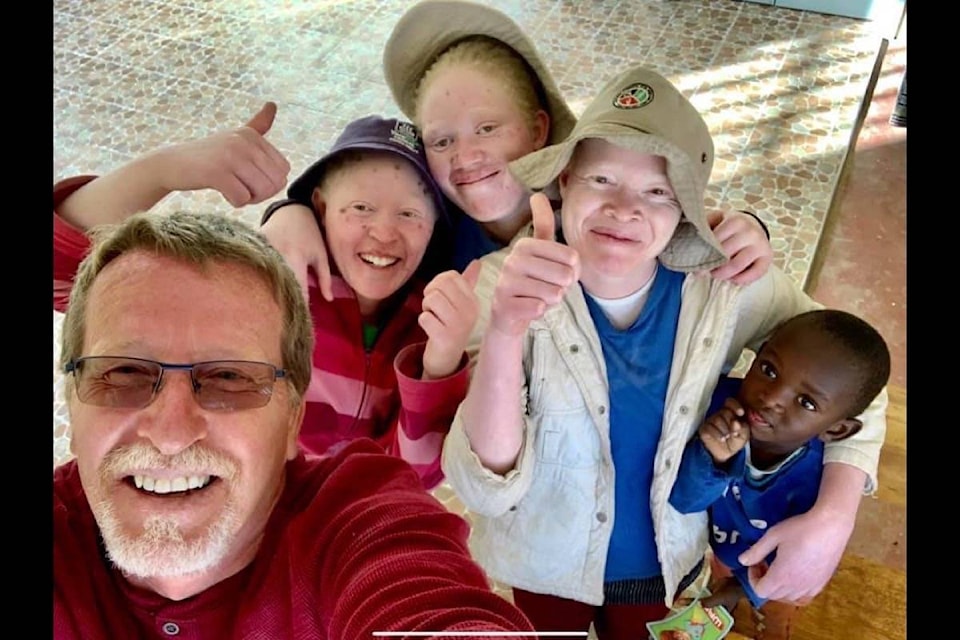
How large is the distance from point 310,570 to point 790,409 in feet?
1.85

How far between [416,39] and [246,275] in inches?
19.7

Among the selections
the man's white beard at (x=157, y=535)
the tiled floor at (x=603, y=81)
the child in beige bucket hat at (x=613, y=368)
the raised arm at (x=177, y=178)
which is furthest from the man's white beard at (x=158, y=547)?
the tiled floor at (x=603, y=81)

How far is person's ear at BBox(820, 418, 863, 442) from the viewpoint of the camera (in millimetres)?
939

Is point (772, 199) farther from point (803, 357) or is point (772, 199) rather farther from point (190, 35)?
point (190, 35)

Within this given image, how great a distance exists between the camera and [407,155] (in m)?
1.01

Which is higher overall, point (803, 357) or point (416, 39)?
point (416, 39)

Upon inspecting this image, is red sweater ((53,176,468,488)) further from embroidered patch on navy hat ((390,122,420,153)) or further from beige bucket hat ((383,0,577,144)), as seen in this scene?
beige bucket hat ((383,0,577,144))

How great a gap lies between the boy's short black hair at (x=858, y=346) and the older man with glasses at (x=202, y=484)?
0.48 metres

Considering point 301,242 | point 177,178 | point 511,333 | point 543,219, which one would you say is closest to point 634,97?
point 543,219

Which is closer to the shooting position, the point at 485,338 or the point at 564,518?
the point at 485,338

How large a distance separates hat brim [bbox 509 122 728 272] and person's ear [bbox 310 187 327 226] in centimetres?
29

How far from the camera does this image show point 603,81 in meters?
2.54
